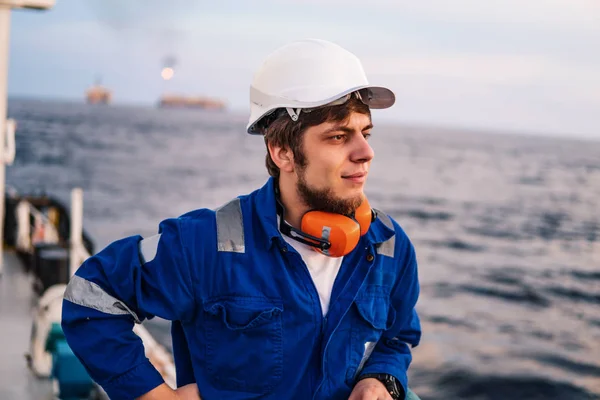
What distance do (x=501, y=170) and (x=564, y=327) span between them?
226 ft

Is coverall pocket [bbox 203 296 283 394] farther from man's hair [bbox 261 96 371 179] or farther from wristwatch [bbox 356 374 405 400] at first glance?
man's hair [bbox 261 96 371 179]

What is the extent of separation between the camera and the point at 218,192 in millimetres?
52656

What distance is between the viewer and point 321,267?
2.46 m

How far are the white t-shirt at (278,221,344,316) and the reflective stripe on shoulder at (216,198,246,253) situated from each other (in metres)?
0.21

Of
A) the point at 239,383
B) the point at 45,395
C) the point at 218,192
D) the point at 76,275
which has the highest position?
the point at 76,275

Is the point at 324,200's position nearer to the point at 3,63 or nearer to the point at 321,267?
the point at 321,267

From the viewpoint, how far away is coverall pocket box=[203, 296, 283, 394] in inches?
89.0

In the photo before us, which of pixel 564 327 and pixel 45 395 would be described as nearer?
pixel 45 395

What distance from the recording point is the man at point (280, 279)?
222cm

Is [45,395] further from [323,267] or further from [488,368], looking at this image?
[488,368]

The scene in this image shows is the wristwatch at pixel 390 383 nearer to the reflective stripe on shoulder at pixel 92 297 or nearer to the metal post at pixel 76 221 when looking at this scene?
the reflective stripe on shoulder at pixel 92 297

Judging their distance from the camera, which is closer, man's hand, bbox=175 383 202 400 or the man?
the man

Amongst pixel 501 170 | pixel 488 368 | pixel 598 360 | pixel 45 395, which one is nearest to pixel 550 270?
pixel 598 360

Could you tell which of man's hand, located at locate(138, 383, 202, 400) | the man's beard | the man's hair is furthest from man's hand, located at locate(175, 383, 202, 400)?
the man's hair
